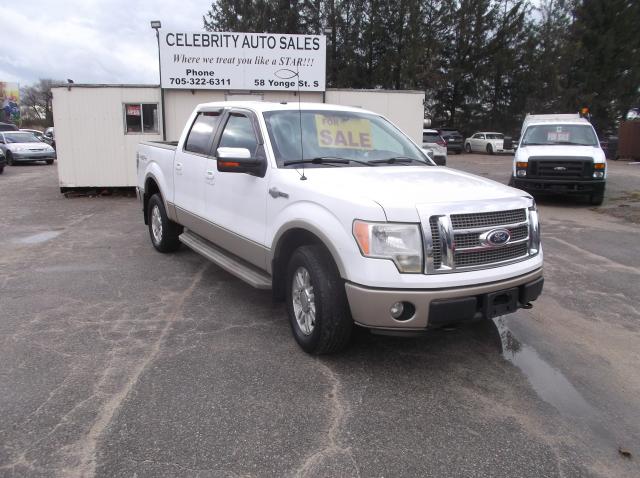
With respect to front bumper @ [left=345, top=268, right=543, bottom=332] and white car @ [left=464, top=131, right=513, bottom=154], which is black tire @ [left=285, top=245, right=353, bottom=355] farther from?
white car @ [left=464, top=131, right=513, bottom=154]

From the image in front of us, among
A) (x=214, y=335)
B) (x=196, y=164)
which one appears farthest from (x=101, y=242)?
(x=214, y=335)

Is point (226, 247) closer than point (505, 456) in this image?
No

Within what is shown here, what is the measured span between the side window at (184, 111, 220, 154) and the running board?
0.98 meters

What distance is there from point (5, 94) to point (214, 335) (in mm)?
87811

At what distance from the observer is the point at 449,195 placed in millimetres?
3602

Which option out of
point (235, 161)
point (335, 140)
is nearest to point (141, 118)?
point (335, 140)

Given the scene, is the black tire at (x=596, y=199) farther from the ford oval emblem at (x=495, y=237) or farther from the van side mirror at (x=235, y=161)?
the van side mirror at (x=235, y=161)

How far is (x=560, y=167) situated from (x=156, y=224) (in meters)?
8.85

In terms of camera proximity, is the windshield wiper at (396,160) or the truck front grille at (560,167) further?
the truck front grille at (560,167)

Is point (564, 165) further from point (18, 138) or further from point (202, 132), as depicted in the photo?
point (18, 138)

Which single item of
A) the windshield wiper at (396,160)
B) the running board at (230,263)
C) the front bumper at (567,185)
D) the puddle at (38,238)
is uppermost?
the windshield wiper at (396,160)

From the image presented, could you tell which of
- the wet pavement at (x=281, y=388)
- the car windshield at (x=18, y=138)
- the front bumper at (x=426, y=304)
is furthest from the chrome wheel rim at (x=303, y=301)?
the car windshield at (x=18, y=138)

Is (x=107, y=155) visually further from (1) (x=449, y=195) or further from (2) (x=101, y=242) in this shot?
(1) (x=449, y=195)

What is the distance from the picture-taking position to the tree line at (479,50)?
36469 mm
